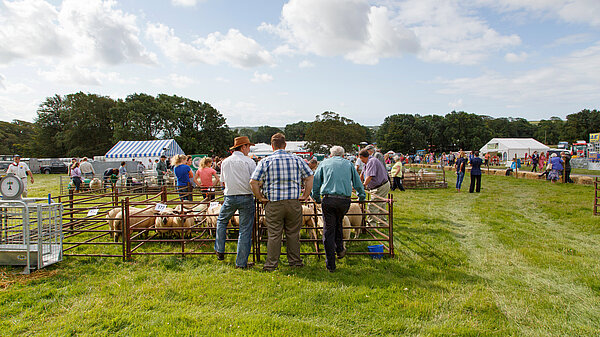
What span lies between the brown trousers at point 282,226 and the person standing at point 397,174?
1077cm

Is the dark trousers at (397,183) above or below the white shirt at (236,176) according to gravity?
below

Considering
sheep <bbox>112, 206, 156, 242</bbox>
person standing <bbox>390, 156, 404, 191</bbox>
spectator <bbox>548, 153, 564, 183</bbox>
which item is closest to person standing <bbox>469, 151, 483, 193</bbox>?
person standing <bbox>390, 156, 404, 191</bbox>

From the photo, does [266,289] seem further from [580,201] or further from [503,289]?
[580,201]

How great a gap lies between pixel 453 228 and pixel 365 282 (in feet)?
15.7

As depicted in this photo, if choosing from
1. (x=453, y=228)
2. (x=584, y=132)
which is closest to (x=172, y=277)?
(x=453, y=228)

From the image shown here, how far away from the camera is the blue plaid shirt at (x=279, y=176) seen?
5051 millimetres

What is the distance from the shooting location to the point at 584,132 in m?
71.8

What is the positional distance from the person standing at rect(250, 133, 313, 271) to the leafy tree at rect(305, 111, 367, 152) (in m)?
60.2

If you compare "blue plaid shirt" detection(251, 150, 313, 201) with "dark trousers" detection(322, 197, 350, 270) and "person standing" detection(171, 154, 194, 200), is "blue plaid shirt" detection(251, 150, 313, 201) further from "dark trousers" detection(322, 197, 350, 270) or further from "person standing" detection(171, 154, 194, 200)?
"person standing" detection(171, 154, 194, 200)

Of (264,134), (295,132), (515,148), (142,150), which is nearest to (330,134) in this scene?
(515,148)

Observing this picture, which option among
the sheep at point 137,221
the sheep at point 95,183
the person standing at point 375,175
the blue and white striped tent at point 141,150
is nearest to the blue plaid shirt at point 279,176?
the person standing at point 375,175

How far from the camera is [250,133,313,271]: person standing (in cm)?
506

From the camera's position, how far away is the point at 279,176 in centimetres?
505

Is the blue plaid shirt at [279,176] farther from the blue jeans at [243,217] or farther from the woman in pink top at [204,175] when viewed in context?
the woman in pink top at [204,175]
